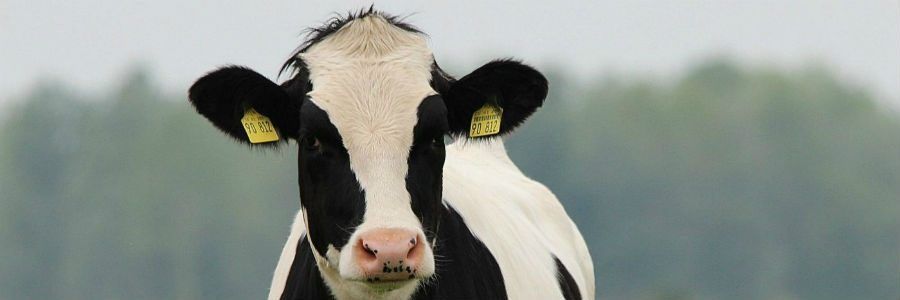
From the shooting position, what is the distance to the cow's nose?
8.96 meters

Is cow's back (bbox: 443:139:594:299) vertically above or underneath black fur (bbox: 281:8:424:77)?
underneath

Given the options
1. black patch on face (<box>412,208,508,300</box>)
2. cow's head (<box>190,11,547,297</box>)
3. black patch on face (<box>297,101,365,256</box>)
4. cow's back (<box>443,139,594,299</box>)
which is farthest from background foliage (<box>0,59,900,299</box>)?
black patch on face (<box>297,101,365,256</box>)

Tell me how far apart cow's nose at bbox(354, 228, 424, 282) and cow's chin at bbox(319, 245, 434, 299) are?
0.17 ft

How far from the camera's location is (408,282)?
9.18m

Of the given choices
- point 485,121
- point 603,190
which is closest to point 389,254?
point 485,121

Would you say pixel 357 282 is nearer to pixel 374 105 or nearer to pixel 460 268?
pixel 374 105

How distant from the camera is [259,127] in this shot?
32.8 ft

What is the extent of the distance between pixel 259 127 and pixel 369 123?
0.73 metres

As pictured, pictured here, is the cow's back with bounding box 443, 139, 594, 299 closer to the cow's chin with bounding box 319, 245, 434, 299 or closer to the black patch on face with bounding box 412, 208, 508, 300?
the black patch on face with bounding box 412, 208, 508, 300

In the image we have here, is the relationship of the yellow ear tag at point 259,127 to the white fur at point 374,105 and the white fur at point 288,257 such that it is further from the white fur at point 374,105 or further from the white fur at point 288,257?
the white fur at point 288,257

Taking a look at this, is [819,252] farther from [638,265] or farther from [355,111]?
[355,111]

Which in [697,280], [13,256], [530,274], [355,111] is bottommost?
[13,256]

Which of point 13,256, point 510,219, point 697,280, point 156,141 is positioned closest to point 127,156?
point 156,141

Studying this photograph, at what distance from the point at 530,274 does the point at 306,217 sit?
72.5 inches
